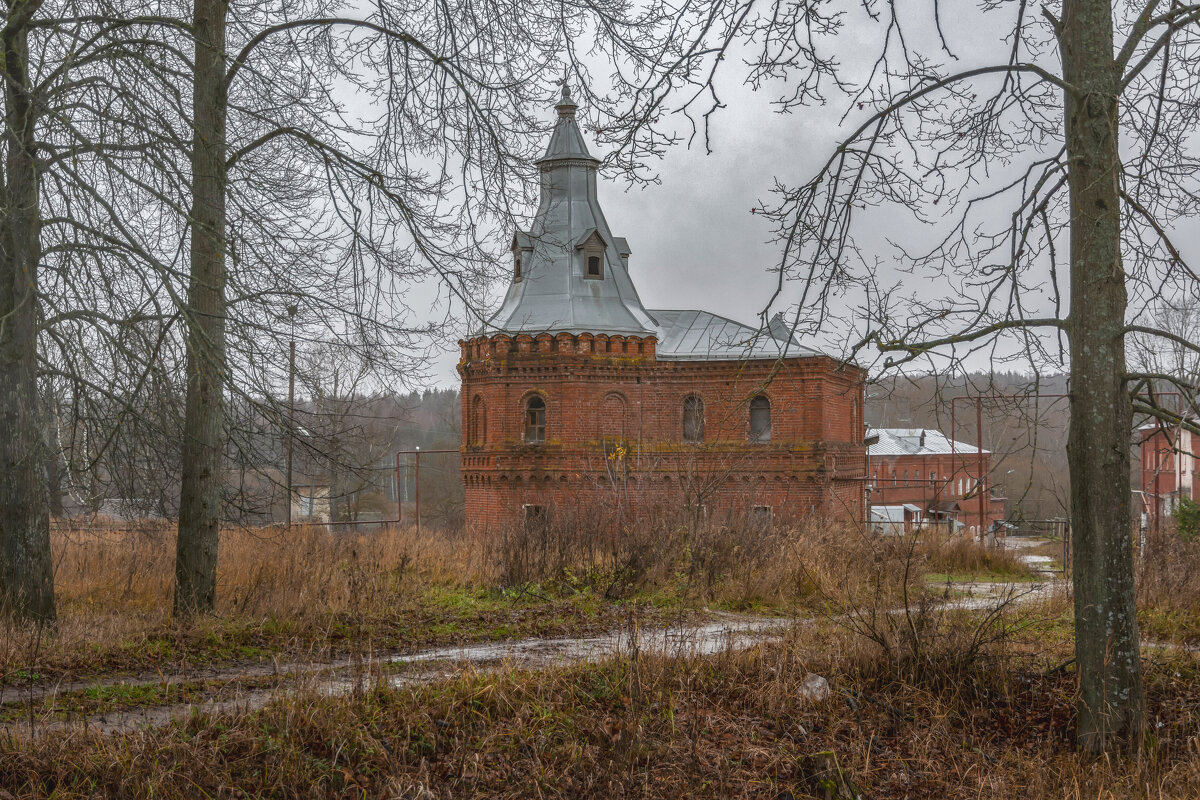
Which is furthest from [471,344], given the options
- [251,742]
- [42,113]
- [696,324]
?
[251,742]

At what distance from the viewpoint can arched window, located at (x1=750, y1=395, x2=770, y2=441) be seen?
93.0ft

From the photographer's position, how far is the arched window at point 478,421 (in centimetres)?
2880

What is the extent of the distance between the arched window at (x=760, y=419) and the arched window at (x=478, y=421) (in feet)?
25.4

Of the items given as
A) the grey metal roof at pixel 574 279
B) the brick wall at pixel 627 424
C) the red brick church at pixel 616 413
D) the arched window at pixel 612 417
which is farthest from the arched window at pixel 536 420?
the grey metal roof at pixel 574 279

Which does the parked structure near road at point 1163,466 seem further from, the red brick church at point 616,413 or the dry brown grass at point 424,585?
the red brick church at point 616,413

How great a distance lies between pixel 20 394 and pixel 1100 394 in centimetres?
783

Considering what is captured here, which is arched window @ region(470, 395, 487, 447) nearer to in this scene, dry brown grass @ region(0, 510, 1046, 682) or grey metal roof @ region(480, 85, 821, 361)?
grey metal roof @ region(480, 85, 821, 361)

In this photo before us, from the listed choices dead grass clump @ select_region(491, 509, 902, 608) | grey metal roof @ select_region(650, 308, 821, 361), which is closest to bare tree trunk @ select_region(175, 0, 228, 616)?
dead grass clump @ select_region(491, 509, 902, 608)

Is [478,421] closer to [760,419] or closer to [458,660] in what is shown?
[760,419]

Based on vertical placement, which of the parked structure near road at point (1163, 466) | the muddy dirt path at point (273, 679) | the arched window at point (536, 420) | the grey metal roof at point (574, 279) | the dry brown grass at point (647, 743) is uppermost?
the grey metal roof at point (574, 279)

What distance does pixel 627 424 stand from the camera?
28203 millimetres

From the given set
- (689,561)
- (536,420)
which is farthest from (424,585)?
(536,420)

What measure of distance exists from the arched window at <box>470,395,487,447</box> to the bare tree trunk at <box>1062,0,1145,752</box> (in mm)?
23585

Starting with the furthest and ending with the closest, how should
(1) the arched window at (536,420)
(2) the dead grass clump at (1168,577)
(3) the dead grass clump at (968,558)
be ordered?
(1) the arched window at (536,420) → (3) the dead grass clump at (968,558) → (2) the dead grass clump at (1168,577)
